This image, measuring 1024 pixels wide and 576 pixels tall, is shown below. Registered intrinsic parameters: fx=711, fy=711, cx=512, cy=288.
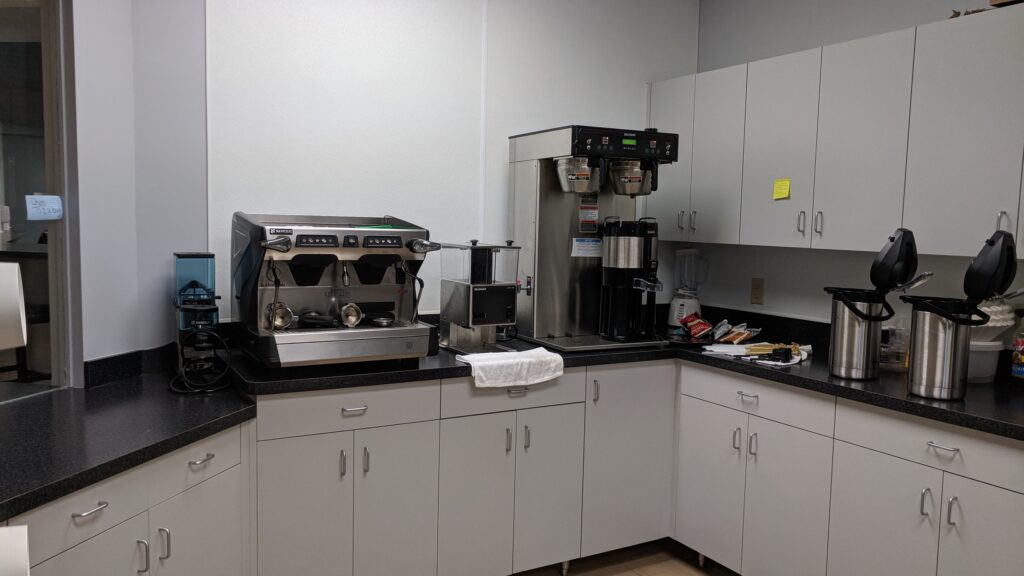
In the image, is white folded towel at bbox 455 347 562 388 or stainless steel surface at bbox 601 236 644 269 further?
stainless steel surface at bbox 601 236 644 269

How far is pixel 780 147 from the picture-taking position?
3039 mm

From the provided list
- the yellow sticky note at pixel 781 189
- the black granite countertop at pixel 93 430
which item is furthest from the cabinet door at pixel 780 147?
the black granite countertop at pixel 93 430

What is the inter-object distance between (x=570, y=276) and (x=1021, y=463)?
5.75ft

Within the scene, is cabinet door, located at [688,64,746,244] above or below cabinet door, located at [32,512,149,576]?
above

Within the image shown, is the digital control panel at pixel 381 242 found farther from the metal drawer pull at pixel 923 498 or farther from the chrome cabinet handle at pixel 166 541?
the metal drawer pull at pixel 923 498

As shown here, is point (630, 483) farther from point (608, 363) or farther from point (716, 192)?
point (716, 192)

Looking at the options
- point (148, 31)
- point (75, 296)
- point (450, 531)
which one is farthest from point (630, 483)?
point (148, 31)

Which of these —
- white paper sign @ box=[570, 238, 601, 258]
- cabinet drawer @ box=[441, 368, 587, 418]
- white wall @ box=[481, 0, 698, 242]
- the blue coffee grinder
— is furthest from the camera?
white wall @ box=[481, 0, 698, 242]

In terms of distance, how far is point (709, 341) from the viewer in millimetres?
3182

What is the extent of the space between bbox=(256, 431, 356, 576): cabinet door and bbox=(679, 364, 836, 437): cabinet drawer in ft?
4.84

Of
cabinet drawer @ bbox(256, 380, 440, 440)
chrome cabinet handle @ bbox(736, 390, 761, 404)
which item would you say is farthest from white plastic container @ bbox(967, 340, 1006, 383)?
cabinet drawer @ bbox(256, 380, 440, 440)

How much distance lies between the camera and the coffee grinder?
9.23 feet

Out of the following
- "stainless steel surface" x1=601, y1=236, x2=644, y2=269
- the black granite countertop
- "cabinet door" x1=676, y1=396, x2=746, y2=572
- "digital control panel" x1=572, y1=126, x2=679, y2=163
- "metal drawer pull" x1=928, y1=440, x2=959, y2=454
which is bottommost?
"cabinet door" x1=676, y1=396, x2=746, y2=572

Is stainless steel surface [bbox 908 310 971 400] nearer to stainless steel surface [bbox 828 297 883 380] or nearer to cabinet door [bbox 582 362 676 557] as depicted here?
stainless steel surface [bbox 828 297 883 380]
